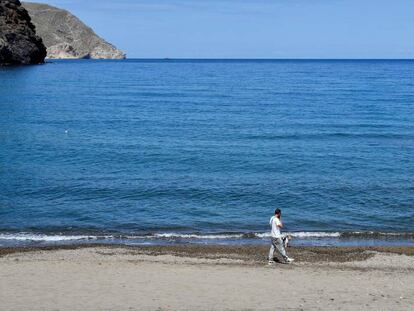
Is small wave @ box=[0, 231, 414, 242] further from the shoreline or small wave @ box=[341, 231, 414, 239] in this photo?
the shoreline

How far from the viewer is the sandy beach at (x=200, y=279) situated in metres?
18.0

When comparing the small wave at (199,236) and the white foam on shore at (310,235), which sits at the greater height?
the white foam on shore at (310,235)

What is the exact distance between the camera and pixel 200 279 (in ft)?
67.1

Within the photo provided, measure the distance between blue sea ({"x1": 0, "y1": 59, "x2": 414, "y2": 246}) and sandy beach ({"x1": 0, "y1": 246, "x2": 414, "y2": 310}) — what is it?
10.9 ft

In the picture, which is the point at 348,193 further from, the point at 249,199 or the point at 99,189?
the point at 99,189

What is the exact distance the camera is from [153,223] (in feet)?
101

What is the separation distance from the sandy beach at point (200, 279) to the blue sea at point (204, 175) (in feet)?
10.9

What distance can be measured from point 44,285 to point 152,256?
18.6ft

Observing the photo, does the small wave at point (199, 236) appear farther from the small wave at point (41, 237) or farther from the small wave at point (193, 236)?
the small wave at point (41, 237)

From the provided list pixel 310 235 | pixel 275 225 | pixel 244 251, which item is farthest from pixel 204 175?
pixel 275 225

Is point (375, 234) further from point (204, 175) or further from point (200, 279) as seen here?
point (204, 175)

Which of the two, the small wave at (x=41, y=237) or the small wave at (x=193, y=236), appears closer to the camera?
the small wave at (x=41, y=237)

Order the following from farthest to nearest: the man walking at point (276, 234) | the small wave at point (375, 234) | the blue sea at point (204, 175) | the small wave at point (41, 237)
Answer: the blue sea at point (204, 175) → the small wave at point (375, 234) → the small wave at point (41, 237) → the man walking at point (276, 234)

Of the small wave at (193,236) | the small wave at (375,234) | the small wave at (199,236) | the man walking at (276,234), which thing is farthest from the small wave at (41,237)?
the small wave at (375,234)
